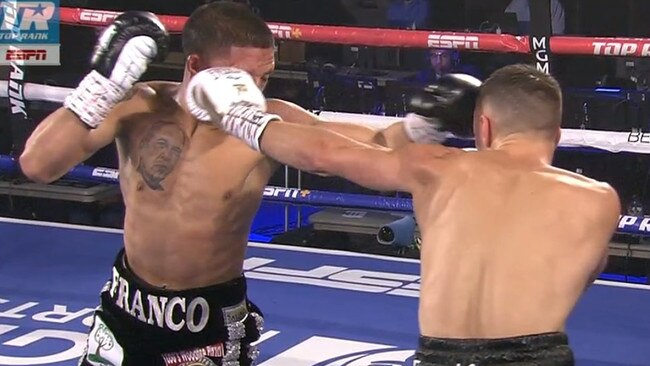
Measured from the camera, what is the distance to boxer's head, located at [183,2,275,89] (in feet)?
6.22

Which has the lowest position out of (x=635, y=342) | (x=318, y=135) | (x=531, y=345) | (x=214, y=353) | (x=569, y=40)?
(x=635, y=342)

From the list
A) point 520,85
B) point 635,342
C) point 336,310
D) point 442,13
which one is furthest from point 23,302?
point 442,13

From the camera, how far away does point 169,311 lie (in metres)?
1.91

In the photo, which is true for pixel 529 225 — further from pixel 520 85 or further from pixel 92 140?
pixel 92 140

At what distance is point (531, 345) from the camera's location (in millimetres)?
1454

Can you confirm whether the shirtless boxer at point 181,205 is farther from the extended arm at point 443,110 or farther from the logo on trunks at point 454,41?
the logo on trunks at point 454,41

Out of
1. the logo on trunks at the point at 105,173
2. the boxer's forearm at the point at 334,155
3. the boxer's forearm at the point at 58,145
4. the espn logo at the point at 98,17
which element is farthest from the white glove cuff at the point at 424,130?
the espn logo at the point at 98,17

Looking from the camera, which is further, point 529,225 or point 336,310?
point 336,310

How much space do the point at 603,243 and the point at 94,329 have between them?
95 centimetres

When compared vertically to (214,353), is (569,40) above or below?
above

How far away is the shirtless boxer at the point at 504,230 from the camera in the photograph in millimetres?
1454

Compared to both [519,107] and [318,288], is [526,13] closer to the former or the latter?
[318,288]

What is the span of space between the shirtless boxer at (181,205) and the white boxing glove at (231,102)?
128 millimetres

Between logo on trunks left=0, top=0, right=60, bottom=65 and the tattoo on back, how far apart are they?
226 centimetres
